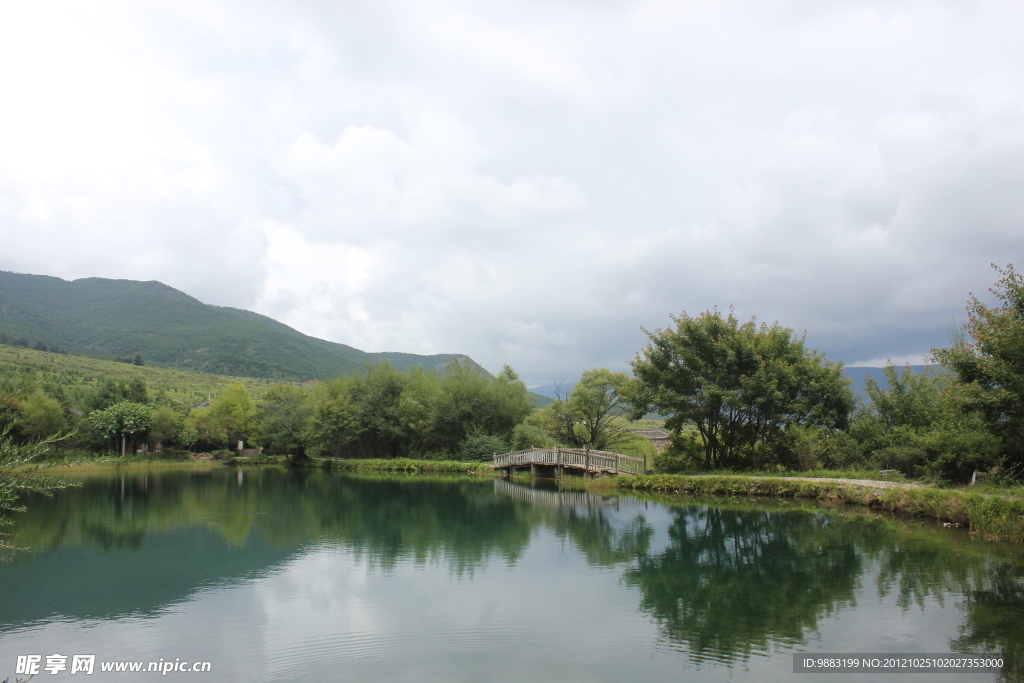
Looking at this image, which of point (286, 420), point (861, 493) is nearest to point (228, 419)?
point (286, 420)

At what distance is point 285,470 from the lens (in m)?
47.6

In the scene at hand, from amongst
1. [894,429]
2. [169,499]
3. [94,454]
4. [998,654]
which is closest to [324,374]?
[94,454]

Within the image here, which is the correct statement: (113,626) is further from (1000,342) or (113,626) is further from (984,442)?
(984,442)

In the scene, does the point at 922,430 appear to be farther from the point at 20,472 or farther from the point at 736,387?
the point at 20,472

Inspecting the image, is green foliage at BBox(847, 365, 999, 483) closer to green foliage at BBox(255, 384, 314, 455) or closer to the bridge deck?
the bridge deck

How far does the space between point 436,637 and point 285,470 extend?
4294 centimetres

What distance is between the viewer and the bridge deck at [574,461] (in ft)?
98.9

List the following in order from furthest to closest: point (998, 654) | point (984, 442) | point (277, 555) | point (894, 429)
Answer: point (894, 429)
point (984, 442)
point (277, 555)
point (998, 654)

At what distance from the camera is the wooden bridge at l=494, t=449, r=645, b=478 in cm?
3020

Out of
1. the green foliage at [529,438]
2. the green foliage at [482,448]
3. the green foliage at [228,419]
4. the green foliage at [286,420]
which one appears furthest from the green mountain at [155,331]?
the green foliage at [529,438]

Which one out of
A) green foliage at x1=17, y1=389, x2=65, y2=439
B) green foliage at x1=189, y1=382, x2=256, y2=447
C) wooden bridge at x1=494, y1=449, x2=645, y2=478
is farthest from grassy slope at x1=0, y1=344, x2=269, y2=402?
wooden bridge at x1=494, y1=449, x2=645, y2=478

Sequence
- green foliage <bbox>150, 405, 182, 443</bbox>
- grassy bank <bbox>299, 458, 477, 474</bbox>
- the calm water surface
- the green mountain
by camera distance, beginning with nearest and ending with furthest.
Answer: the calm water surface, grassy bank <bbox>299, 458, 477, 474</bbox>, green foliage <bbox>150, 405, 182, 443</bbox>, the green mountain

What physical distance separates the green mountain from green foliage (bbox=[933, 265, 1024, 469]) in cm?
10307

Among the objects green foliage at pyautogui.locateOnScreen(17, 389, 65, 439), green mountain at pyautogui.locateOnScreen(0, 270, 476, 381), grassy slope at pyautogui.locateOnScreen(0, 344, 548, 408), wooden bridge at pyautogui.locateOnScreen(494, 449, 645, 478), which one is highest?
green mountain at pyautogui.locateOnScreen(0, 270, 476, 381)
